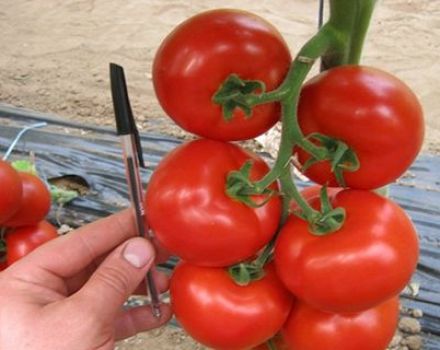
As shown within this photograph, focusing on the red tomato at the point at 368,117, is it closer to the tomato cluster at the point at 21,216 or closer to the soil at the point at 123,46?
the tomato cluster at the point at 21,216

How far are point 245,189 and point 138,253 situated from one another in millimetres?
244

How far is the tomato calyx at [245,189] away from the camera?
62cm

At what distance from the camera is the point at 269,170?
25.7 inches

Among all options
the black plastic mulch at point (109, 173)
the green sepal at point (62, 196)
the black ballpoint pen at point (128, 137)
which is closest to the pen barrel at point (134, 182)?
the black ballpoint pen at point (128, 137)

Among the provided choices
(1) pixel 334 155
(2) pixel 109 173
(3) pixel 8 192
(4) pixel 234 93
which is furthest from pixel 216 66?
(2) pixel 109 173

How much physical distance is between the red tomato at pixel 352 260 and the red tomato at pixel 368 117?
0.14ft

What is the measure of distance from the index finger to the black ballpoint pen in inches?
3.6

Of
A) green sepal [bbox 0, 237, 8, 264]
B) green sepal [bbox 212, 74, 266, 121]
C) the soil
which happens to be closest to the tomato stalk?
green sepal [bbox 212, 74, 266, 121]

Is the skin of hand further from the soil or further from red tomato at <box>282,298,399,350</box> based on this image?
the soil

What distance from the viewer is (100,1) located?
14.8 ft

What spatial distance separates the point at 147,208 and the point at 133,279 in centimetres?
19

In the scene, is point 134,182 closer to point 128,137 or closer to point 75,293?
point 128,137

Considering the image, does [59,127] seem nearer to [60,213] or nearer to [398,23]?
[60,213]

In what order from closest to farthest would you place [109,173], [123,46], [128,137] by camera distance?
1. [128,137]
2. [109,173]
3. [123,46]
